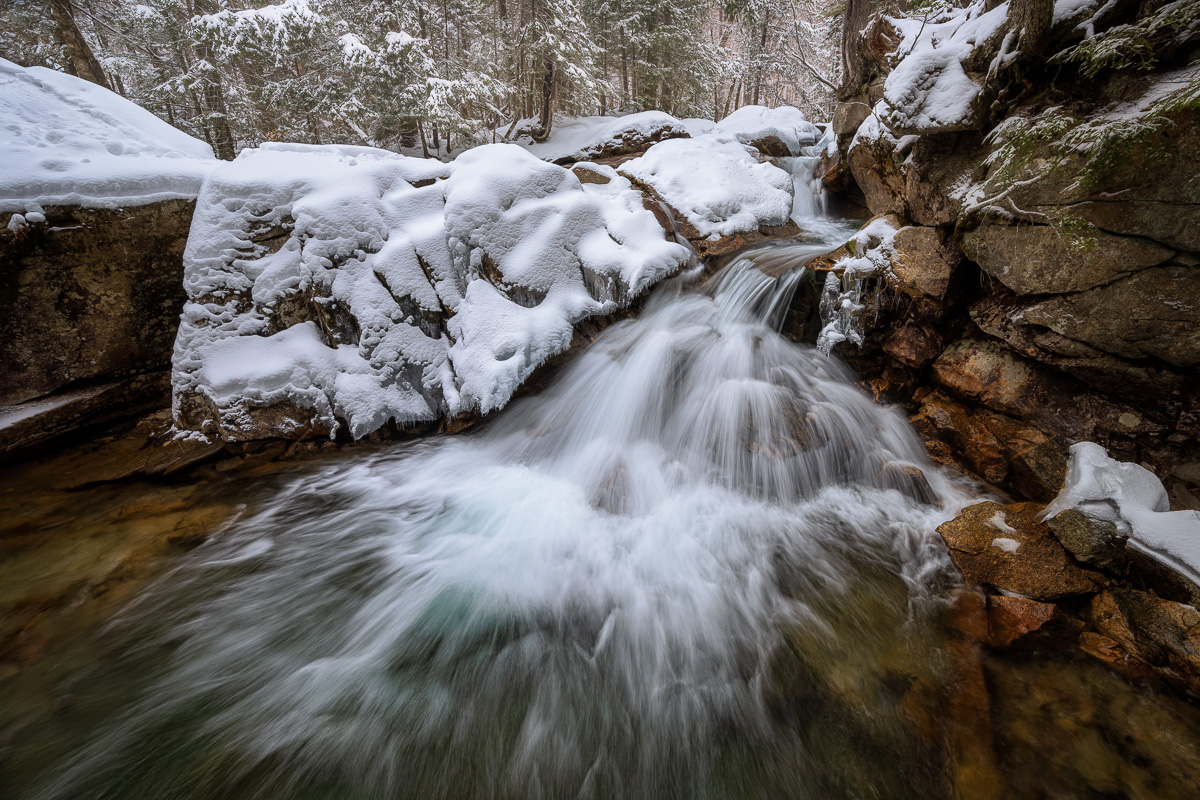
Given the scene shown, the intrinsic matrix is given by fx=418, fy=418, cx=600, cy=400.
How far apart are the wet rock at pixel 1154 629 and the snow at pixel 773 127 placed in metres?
11.2

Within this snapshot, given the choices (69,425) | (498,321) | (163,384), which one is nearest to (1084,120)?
(498,321)

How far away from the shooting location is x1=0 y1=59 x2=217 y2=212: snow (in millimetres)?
4238

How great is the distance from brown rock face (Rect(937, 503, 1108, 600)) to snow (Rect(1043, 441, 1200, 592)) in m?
0.20

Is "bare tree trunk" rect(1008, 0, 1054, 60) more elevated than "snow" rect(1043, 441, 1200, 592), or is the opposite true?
"bare tree trunk" rect(1008, 0, 1054, 60)

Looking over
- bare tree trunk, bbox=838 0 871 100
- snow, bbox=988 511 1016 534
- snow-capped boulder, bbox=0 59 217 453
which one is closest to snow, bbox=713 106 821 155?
bare tree trunk, bbox=838 0 871 100

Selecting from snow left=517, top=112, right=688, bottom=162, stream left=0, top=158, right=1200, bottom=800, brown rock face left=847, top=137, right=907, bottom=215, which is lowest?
stream left=0, top=158, right=1200, bottom=800

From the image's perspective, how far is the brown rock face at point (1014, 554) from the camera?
2838 mm

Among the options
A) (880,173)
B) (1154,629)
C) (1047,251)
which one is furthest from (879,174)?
(1154,629)

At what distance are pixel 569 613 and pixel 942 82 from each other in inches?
228

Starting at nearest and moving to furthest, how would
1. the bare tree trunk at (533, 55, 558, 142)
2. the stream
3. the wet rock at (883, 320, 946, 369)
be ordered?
the stream
the wet rock at (883, 320, 946, 369)
the bare tree trunk at (533, 55, 558, 142)

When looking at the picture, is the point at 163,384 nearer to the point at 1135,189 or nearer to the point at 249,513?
the point at 249,513

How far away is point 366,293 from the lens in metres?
4.91

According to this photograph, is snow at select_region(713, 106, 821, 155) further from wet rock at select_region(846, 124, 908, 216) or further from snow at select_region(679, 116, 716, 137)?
wet rock at select_region(846, 124, 908, 216)

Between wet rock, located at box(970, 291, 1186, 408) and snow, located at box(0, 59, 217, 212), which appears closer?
wet rock, located at box(970, 291, 1186, 408)
